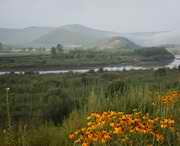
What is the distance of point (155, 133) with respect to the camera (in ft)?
14.4

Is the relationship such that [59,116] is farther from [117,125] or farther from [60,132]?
[117,125]

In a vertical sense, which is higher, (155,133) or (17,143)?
(155,133)

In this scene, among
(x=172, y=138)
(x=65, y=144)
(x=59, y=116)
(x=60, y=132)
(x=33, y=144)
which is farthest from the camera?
(x=59, y=116)

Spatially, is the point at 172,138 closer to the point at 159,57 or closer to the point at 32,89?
the point at 32,89

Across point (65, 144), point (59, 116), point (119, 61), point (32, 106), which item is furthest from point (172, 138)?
point (119, 61)

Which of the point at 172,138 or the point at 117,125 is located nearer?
the point at 117,125

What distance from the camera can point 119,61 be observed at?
256ft

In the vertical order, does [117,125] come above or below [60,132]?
above

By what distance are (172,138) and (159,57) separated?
290 ft

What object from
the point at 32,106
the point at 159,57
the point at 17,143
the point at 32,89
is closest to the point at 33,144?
the point at 17,143

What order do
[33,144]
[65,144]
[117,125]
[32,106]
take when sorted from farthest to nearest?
[32,106] → [33,144] → [65,144] → [117,125]

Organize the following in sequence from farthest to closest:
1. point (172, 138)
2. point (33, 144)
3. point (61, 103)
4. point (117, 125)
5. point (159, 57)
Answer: point (159, 57), point (61, 103), point (33, 144), point (172, 138), point (117, 125)

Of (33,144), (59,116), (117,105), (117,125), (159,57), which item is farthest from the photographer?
(159,57)

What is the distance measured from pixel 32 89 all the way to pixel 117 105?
1926cm
